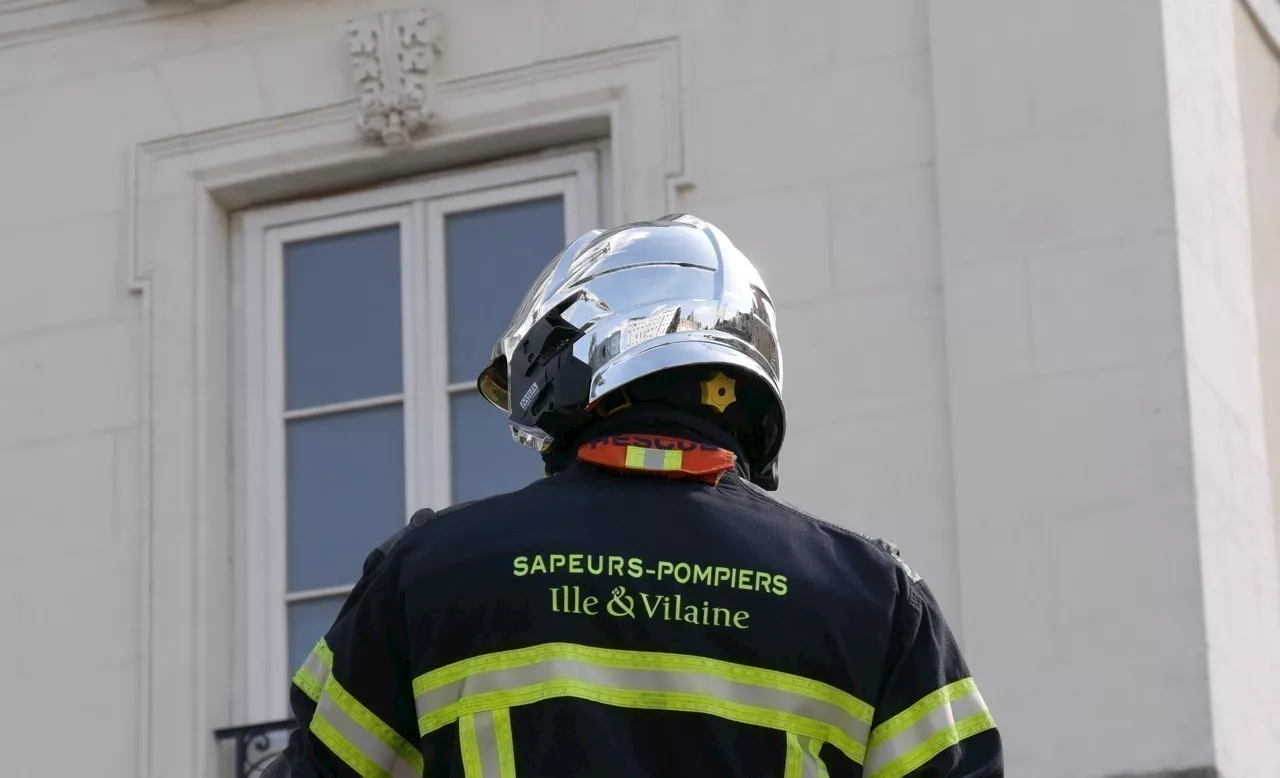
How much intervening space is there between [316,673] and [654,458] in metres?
0.55

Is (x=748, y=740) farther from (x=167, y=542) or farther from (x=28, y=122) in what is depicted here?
(x=28, y=122)

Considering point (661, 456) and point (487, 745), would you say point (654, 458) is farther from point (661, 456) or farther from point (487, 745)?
point (487, 745)

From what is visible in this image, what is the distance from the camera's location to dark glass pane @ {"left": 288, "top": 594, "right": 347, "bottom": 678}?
31.7ft

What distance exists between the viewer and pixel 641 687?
405 cm

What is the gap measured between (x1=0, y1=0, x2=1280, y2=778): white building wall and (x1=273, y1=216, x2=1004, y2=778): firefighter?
4.23 meters

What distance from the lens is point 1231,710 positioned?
27.7 ft

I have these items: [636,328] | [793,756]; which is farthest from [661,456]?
[793,756]

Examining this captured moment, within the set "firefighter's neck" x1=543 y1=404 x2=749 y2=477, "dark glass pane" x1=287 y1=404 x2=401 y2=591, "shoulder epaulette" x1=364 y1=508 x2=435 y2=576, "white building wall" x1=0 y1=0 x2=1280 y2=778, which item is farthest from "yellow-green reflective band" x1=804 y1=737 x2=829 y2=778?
"dark glass pane" x1=287 y1=404 x2=401 y2=591

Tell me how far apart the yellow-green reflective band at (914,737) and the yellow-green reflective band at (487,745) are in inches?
19.4

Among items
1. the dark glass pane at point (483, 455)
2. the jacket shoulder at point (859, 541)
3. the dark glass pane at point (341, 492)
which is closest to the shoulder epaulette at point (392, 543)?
the jacket shoulder at point (859, 541)

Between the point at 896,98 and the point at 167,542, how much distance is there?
8.81 feet

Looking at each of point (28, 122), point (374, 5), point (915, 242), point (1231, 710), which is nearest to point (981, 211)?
point (915, 242)

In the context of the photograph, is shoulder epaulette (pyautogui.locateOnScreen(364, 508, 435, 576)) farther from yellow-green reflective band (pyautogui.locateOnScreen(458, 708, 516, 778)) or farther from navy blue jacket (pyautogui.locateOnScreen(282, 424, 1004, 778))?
yellow-green reflective band (pyautogui.locateOnScreen(458, 708, 516, 778))

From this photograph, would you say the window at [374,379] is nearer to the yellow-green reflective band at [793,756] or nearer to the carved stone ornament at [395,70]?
the carved stone ornament at [395,70]
